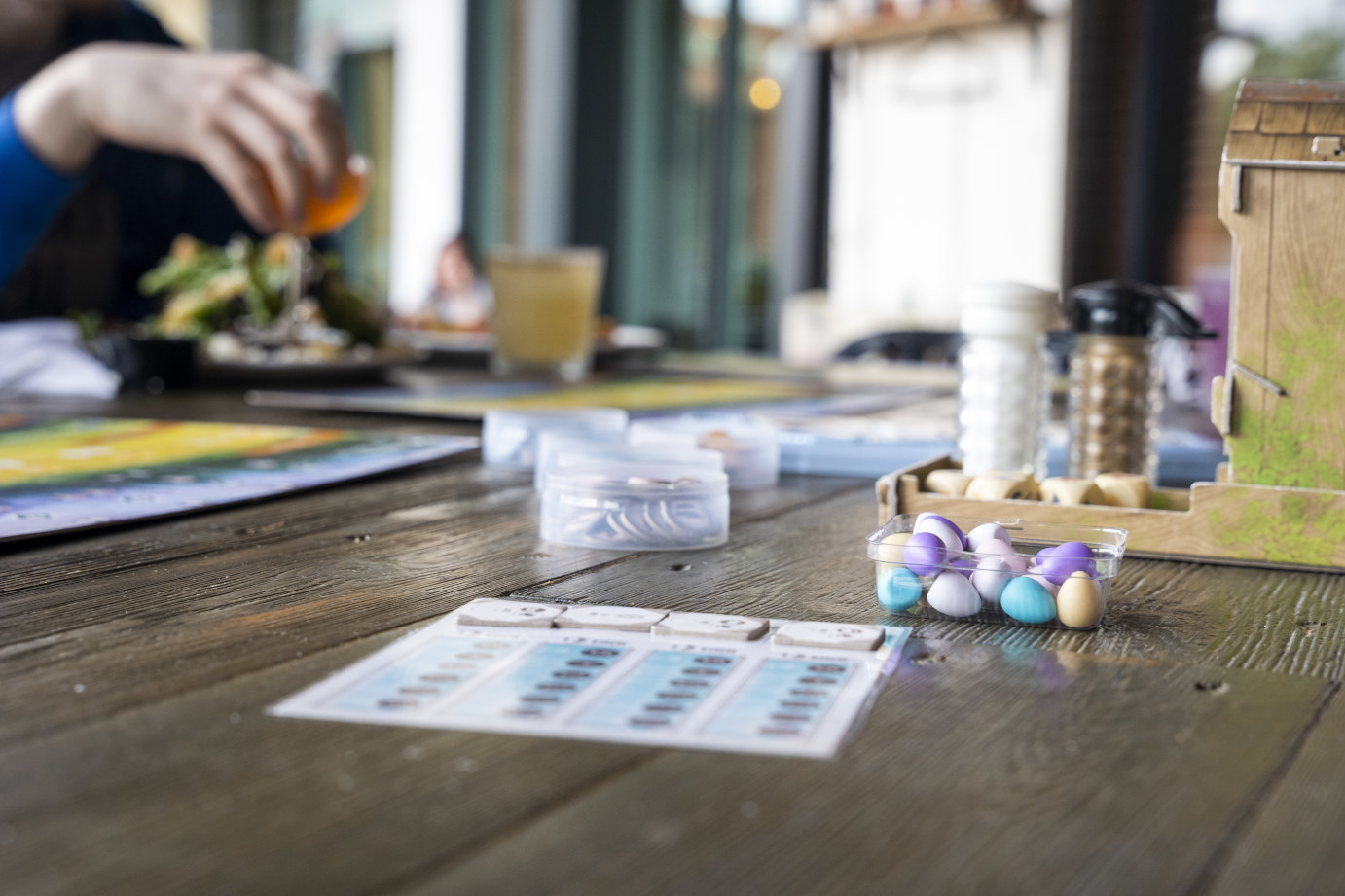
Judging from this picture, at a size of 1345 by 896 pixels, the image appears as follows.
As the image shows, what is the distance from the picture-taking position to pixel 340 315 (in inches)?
73.1

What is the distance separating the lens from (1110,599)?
24.4 inches

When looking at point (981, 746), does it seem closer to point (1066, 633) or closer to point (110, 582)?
point (1066, 633)

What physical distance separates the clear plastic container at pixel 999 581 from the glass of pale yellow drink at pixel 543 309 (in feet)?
4.23

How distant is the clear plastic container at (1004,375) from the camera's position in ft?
3.03

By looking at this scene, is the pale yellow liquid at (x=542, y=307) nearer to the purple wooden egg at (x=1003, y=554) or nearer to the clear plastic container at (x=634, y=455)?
the clear plastic container at (x=634, y=455)

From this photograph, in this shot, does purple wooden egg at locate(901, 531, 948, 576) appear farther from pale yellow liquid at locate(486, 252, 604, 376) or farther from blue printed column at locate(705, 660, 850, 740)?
pale yellow liquid at locate(486, 252, 604, 376)

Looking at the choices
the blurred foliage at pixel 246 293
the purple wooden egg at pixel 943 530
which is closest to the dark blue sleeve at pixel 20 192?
the blurred foliage at pixel 246 293

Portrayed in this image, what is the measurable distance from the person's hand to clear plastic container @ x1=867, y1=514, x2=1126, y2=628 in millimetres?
1140

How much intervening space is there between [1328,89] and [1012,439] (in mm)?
311

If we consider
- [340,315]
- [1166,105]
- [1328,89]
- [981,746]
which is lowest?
[981,746]

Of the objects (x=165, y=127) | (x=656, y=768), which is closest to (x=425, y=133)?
(x=165, y=127)

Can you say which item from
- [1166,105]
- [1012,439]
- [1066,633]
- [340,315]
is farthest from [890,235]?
[1066,633]

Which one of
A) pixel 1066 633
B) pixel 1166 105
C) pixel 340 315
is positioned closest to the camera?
pixel 1066 633

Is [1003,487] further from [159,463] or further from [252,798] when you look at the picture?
[159,463]
